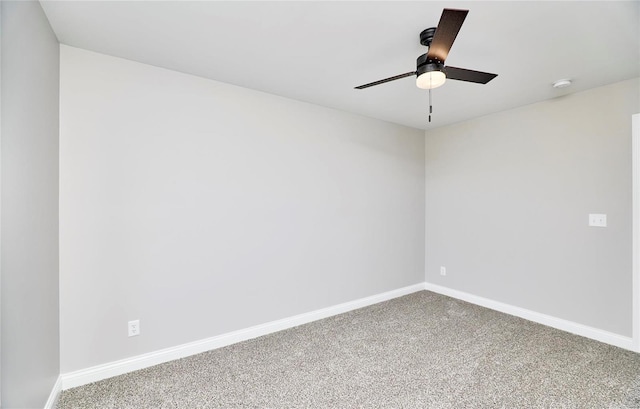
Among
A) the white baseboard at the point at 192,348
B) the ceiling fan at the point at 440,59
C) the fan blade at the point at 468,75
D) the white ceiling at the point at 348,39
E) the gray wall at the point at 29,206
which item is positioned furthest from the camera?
the white baseboard at the point at 192,348

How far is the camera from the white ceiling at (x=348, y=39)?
1710 millimetres

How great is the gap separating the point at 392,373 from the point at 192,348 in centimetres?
163

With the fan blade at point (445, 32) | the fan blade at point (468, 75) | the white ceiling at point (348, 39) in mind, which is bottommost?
the fan blade at point (468, 75)

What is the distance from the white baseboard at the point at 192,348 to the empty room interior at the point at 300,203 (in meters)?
0.02

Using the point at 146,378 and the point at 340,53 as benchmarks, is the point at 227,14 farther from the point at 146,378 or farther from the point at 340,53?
the point at 146,378

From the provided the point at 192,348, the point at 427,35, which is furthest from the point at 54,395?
the point at 427,35

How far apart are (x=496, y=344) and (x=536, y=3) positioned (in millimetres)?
2599

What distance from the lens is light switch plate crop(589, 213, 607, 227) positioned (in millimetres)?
2800

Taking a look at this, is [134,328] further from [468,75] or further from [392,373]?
[468,75]

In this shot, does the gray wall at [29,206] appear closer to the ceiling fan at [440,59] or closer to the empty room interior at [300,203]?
the empty room interior at [300,203]

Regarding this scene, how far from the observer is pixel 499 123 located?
355 centimetres

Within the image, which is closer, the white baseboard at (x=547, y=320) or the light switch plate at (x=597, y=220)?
the white baseboard at (x=547, y=320)

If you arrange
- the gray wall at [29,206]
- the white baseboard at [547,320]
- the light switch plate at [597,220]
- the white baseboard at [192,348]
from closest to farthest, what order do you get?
the gray wall at [29,206] → the white baseboard at [192,348] → the white baseboard at [547,320] → the light switch plate at [597,220]

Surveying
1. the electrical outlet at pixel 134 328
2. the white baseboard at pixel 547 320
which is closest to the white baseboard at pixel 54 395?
the electrical outlet at pixel 134 328
